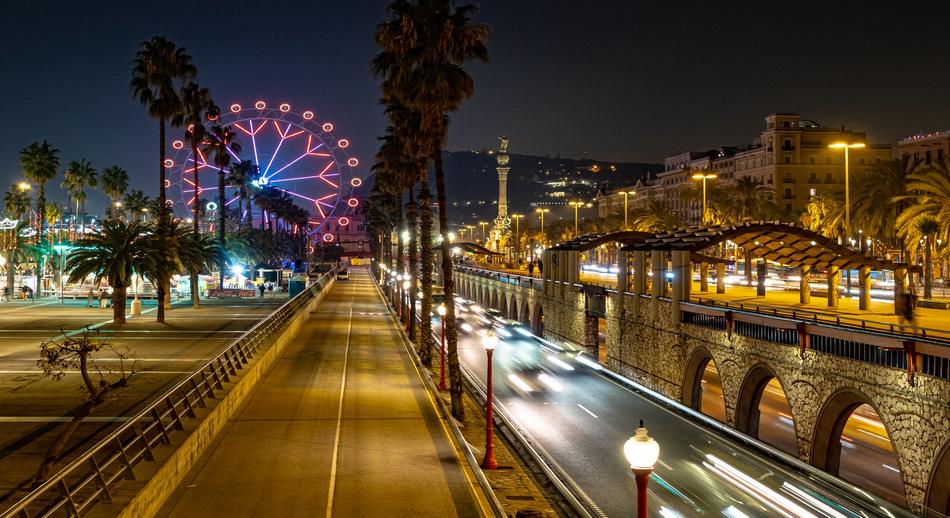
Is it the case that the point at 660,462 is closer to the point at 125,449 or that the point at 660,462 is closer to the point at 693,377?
the point at 693,377

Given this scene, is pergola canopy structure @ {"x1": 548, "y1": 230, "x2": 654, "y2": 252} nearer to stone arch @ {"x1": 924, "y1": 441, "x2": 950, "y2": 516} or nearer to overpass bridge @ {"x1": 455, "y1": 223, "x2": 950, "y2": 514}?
overpass bridge @ {"x1": 455, "y1": 223, "x2": 950, "y2": 514}

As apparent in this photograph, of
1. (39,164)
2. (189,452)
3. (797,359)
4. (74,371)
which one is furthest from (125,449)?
(39,164)

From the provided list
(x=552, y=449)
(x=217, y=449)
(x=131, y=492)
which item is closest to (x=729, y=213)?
(x=552, y=449)

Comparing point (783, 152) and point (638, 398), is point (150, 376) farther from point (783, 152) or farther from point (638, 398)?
point (783, 152)

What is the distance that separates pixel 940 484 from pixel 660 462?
24.1 ft

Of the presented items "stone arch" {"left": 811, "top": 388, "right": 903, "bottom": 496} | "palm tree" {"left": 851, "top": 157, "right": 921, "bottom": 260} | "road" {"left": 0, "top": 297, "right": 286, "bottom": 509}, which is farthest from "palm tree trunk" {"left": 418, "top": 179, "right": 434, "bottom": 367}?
"palm tree" {"left": 851, "top": 157, "right": 921, "bottom": 260}

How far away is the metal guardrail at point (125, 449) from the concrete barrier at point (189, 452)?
370 millimetres

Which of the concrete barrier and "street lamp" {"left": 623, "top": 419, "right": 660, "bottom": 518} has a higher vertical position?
"street lamp" {"left": 623, "top": 419, "right": 660, "bottom": 518}

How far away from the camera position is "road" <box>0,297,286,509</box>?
63.0ft

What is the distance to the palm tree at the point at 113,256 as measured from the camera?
48750mm

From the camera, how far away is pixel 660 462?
25109 mm

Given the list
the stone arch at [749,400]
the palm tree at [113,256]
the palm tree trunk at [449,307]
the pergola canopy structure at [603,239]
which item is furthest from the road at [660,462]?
the palm tree at [113,256]

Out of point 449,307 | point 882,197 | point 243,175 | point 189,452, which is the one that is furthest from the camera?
point 243,175

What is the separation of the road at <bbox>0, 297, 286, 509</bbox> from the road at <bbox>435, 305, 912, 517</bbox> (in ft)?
41.0
